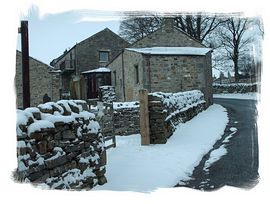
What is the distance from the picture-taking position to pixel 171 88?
17.6 metres

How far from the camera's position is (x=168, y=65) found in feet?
58.0

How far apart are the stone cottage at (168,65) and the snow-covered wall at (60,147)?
511 inches

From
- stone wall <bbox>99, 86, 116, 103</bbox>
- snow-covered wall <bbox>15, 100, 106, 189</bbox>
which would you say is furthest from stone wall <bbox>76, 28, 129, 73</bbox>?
snow-covered wall <bbox>15, 100, 106, 189</bbox>

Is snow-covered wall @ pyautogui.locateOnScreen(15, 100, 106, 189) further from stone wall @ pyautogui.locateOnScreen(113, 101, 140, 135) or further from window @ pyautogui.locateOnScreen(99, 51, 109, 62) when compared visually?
window @ pyautogui.locateOnScreen(99, 51, 109, 62)

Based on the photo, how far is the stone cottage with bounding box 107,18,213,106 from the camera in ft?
56.7

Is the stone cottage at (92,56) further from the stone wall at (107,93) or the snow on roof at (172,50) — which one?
the snow on roof at (172,50)

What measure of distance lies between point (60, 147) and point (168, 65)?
15004mm

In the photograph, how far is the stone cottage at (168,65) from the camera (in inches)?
681

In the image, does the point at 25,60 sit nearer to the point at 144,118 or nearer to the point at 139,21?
the point at 139,21

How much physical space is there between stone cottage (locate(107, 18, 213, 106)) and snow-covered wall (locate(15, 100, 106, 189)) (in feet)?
42.6

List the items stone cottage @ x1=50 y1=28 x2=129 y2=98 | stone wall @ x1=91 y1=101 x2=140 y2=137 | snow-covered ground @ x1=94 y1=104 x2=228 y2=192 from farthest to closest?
stone cottage @ x1=50 y1=28 x2=129 y2=98
stone wall @ x1=91 y1=101 x2=140 y2=137
snow-covered ground @ x1=94 y1=104 x2=228 y2=192

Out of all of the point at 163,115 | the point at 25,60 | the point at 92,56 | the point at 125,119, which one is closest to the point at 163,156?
the point at 163,115

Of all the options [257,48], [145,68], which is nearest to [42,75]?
[145,68]

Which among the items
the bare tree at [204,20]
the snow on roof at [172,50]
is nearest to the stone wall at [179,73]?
the snow on roof at [172,50]
